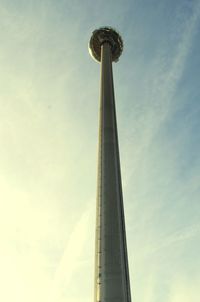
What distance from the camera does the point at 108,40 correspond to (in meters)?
71.1

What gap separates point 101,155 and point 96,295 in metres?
15.6

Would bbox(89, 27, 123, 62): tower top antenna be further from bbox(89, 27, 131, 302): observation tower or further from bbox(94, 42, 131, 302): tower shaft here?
bbox(94, 42, 131, 302): tower shaft

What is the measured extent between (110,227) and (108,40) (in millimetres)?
47419

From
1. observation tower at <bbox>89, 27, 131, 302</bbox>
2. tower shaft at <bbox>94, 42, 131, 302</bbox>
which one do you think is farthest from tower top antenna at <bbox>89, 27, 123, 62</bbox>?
tower shaft at <bbox>94, 42, 131, 302</bbox>

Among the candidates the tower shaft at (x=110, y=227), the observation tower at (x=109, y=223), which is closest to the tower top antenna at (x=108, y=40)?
the observation tower at (x=109, y=223)

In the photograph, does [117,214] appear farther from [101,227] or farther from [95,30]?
[95,30]

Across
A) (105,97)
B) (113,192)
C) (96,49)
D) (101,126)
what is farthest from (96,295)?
(96,49)

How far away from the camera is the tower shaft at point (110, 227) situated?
1164 inches

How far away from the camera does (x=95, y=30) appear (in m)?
71.0

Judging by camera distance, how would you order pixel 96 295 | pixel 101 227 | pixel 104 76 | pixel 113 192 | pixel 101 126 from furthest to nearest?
pixel 104 76 → pixel 101 126 → pixel 113 192 → pixel 101 227 → pixel 96 295

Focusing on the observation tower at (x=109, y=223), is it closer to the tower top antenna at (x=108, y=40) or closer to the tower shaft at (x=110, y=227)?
the tower shaft at (x=110, y=227)

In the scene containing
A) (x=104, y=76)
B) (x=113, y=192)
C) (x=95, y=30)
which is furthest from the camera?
(x=95, y=30)

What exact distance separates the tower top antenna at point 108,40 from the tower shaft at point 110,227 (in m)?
29.5

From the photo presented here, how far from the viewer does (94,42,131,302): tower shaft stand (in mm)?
29562
